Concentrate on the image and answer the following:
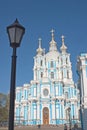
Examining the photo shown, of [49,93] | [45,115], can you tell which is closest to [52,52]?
[49,93]

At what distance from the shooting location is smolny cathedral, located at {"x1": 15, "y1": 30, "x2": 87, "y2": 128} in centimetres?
5303

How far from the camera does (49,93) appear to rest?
2164 inches

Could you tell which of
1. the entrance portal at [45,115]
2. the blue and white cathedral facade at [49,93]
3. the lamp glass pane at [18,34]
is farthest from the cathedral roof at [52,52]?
the lamp glass pane at [18,34]

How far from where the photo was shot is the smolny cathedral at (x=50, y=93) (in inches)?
2088

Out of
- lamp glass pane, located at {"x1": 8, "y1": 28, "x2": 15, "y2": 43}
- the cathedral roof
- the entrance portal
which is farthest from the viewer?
the cathedral roof

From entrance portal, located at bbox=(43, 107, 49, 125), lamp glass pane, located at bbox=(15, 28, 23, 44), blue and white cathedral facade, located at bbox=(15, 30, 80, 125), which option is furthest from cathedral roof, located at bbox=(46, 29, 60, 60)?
lamp glass pane, located at bbox=(15, 28, 23, 44)

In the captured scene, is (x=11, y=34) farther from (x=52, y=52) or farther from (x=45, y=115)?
(x=52, y=52)

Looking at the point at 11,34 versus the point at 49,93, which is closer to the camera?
the point at 11,34

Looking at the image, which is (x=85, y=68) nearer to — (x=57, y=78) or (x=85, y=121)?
(x=85, y=121)

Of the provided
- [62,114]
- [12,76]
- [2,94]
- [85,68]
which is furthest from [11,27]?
[2,94]

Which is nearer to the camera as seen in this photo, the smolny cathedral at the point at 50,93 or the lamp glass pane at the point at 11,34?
the lamp glass pane at the point at 11,34

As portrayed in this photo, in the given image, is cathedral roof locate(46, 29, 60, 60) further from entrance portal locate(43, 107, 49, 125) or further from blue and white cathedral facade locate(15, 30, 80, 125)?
entrance portal locate(43, 107, 49, 125)

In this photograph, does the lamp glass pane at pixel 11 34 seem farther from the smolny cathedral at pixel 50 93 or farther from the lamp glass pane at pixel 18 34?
the smolny cathedral at pixel 50 93

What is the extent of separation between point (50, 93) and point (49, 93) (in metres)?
0.24
